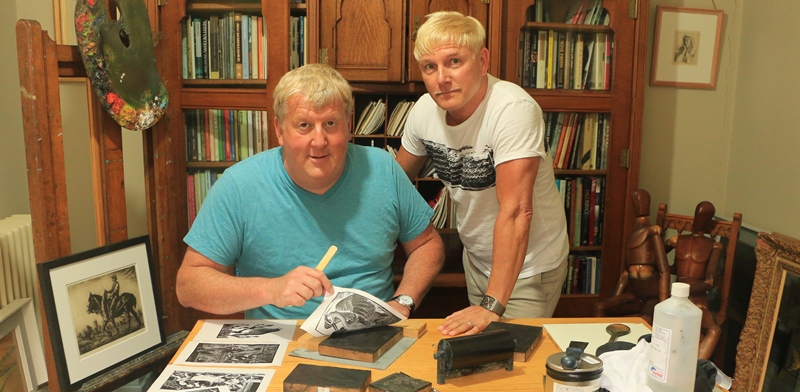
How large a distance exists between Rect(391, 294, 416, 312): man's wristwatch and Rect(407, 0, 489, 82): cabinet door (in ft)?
3.54

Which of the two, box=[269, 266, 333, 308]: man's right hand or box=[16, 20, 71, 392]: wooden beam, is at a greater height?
box=[16, 20, 71, 392]: wooden beam

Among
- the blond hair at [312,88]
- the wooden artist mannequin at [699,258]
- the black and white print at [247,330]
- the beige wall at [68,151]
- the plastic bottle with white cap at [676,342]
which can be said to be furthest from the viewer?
the beige wall at [68,151]

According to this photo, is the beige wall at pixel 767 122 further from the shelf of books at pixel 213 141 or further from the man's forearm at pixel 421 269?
the shelf of books at pixel 213 141

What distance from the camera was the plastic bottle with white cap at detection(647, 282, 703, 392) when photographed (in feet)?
3.39

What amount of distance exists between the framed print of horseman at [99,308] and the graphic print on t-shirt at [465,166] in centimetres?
92

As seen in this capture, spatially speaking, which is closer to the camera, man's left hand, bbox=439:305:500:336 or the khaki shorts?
man's left hand, bbox=439:305:500:336

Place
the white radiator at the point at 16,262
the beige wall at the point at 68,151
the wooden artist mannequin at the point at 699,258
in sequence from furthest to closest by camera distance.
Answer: the beige wall at the point at 68,151
the wooden artist mannequin at the point at 699,258
the white radiator at the point at 16,262

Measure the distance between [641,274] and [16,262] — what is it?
7.55ft

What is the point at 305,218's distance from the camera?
1619 millimetres

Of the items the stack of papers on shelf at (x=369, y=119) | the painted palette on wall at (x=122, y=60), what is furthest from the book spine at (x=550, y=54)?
the painted palette on wall at (x=122, y=60)

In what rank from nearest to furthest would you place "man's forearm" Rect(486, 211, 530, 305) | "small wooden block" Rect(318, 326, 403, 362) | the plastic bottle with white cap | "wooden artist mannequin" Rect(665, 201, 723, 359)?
the plastic bottle with white cap, "small wooden block" Rect(318, 326, 403, 362), "man's forearm" Rect(486, 211, 530, 305), "wooden artist mannequin" Rect(665, 201, 723, 359)

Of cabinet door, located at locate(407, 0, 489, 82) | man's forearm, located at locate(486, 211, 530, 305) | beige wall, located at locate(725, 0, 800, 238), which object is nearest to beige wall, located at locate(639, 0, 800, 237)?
beige wall, located at locate(725, 0, 800, 238)

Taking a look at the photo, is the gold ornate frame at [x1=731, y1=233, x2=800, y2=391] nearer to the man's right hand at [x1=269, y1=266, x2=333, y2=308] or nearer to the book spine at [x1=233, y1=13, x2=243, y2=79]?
the man's right hand at [x1=269, y1=266, x2=333, y2=308]

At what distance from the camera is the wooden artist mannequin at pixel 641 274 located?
2.35m
